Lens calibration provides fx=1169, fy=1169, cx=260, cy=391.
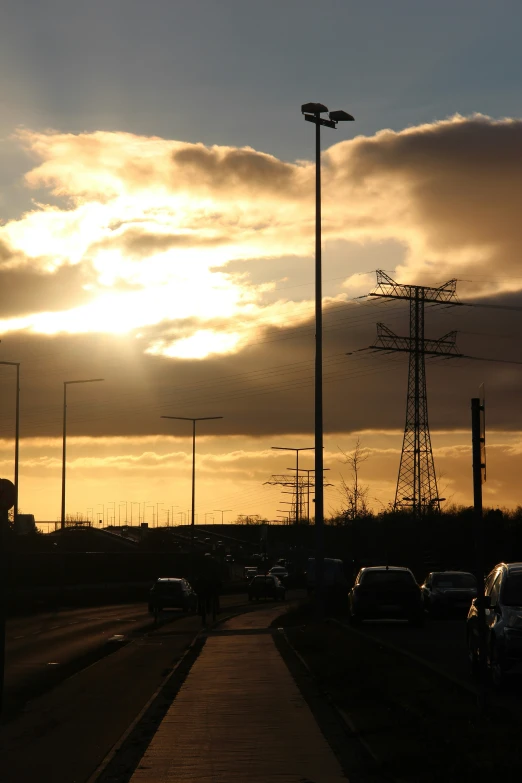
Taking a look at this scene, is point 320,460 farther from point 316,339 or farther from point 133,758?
point 133,758

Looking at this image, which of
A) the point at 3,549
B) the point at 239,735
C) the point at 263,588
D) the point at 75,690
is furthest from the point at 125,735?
Answer: the point at 263,588

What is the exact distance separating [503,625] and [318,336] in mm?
16222

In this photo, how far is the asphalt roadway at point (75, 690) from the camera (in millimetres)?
10953

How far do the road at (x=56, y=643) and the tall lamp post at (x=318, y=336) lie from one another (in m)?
5.53

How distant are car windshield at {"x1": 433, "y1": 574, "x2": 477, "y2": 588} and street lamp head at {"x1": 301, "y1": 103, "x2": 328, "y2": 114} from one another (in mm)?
15733

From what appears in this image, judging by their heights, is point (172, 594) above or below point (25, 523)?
below

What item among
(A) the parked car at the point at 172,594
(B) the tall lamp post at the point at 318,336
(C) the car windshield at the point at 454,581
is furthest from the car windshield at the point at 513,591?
(A) the parked car at the point at 172,594

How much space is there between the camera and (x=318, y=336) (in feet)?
104

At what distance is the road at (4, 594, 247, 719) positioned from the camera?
1862 cm

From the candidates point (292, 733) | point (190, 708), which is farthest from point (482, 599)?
point (190, 708)

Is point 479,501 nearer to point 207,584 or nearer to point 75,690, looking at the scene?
point 75,690

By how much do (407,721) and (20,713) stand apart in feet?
17.4

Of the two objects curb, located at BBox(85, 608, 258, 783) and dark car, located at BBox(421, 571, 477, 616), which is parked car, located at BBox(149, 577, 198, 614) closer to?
dark car, located at BBox(421, 571, 477, 616)

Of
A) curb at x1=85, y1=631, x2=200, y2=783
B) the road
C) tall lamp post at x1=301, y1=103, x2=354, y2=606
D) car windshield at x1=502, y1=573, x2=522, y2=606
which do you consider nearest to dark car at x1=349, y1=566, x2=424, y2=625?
tall lamp post at x1=301, y1=103, x2=354, y2=606
